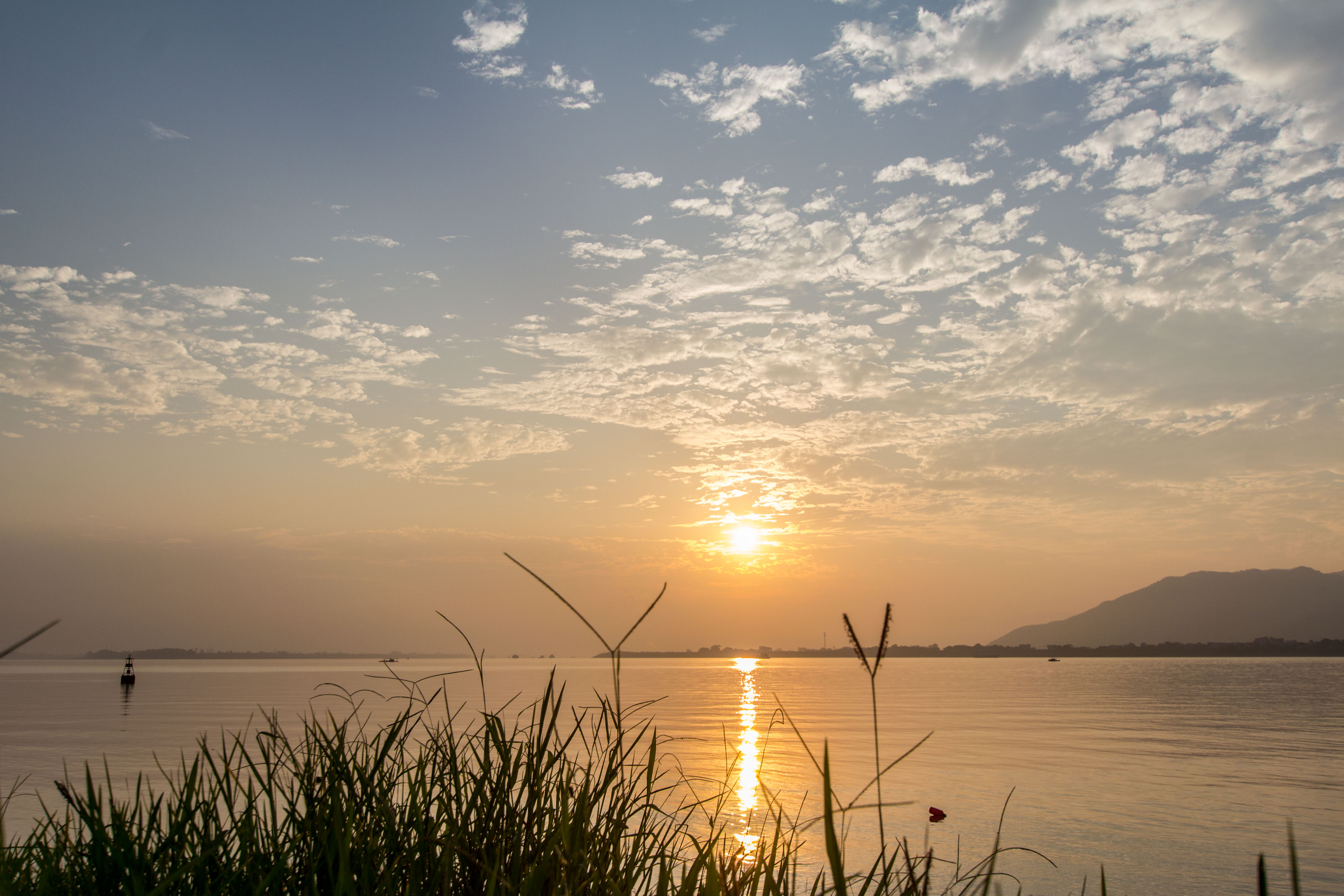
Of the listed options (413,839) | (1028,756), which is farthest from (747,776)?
(413,839)

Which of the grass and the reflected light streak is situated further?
the reflected light streak

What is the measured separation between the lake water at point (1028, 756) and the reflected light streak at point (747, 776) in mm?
230

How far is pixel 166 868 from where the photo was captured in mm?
3012

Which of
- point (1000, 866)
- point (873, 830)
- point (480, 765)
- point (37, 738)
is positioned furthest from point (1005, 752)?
point (37, 738)

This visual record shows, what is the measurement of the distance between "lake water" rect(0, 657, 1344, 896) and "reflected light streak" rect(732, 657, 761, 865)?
230 mm

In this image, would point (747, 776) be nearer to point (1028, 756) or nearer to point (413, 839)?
point (1028, 756)

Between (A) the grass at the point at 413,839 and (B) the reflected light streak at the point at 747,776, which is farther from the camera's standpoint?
(B) the reflected light streak at the point at 747,776

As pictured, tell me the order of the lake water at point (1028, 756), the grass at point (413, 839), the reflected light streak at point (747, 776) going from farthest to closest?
the lake water at point (1028, 756), the reflected light streak at point (747, 776), the grass at point (413, 839)

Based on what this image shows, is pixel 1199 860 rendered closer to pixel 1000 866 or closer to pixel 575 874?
pixel 1000 866

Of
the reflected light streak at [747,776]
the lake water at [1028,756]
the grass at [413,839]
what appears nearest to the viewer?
the grass at [413,839]

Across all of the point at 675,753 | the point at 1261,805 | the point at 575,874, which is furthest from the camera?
the point at 675,753

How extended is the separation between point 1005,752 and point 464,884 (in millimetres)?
23048

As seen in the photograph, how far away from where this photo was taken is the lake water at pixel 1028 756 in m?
11.9

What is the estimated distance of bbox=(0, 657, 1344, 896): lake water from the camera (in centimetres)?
1191
